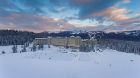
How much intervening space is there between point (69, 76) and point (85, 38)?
1820 cm

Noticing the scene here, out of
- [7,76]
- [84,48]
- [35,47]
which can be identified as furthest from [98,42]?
[7,76]

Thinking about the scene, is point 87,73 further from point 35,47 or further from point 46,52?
point 35,47

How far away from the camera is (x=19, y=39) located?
1631 centimetres

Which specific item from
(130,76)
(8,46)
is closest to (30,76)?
(130,76)

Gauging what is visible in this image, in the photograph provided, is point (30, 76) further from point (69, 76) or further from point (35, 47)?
point (35, 47)

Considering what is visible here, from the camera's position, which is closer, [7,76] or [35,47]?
[7,76]

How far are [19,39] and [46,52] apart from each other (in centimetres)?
220

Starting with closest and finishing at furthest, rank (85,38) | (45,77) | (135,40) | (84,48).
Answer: (45,77) → (135,40) → (84,48) → (85,38)

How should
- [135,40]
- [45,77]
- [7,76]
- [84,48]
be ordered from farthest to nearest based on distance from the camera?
[84,48] → [135,40] → [45,77] → [7,76]

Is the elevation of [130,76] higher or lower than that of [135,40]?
lower

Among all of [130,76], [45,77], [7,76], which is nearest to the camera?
[7,76]

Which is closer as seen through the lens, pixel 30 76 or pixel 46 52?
pixel 30 76

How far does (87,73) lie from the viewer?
322 inches

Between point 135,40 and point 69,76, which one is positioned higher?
point 135,40
